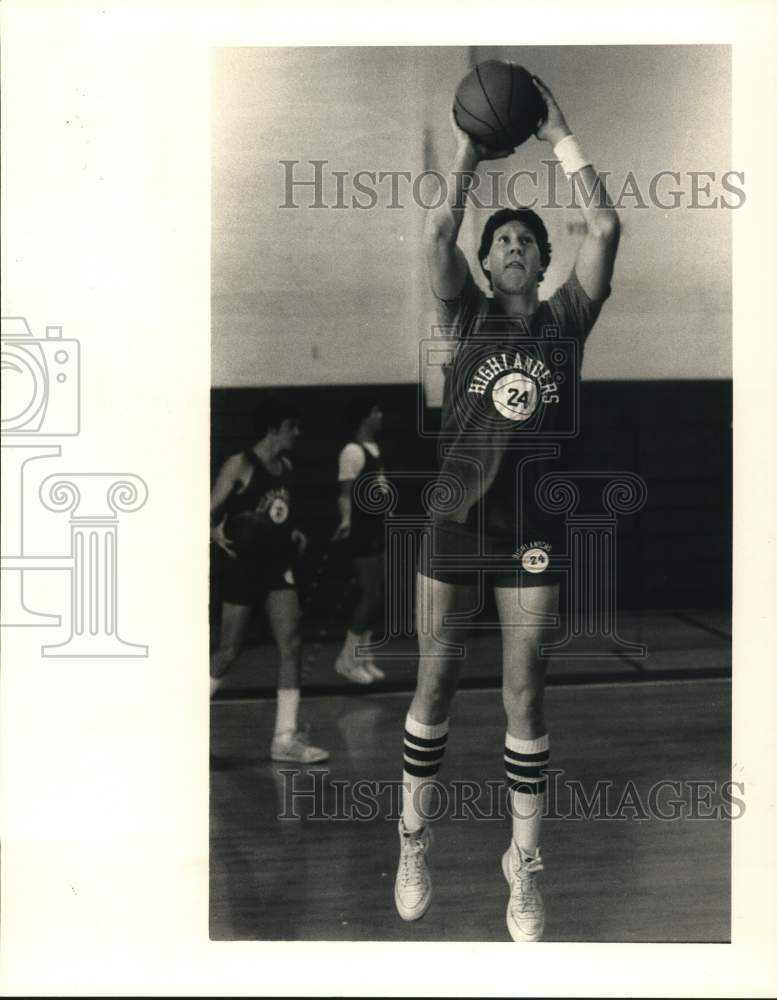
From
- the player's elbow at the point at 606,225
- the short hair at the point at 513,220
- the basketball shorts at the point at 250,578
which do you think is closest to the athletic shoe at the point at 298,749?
the basketball shorts at the point at 250,578

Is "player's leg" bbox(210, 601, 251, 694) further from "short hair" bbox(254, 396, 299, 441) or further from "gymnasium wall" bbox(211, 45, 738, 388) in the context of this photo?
"gymnasium wall" bbox(211, 45, 738, 388)

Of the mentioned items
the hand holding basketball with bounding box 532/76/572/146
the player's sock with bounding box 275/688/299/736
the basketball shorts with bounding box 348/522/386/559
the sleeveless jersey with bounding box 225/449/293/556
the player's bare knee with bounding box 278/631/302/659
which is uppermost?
the hand holding basketball with bounding box 532/76/572/146

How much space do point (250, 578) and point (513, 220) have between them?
46.0 inches

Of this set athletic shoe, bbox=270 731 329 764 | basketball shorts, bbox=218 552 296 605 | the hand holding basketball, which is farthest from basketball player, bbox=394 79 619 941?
basketball shorts, bbox=218 552 296 605

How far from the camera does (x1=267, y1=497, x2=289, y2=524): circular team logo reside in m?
3.44

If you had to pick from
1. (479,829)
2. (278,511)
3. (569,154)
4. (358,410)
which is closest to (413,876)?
(479,829)

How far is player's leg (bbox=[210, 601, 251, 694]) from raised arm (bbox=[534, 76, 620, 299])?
1246 millimetres

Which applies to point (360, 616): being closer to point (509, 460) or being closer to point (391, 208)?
point (509, 460)

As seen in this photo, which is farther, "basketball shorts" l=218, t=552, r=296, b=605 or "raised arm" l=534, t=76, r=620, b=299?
"basketball shorts" l=218, t=552, r=296, b=605

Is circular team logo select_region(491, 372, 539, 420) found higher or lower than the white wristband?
lower

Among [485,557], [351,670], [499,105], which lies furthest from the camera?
[351,670]

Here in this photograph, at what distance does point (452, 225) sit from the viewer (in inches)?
130

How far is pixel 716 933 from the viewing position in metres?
3.38

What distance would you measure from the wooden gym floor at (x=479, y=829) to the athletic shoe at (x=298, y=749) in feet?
0.12
